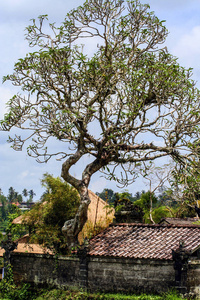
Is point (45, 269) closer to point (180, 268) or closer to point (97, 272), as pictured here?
point (97, 272)

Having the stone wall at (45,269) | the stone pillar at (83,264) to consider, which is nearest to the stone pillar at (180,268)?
the stone pillar at (83,264)

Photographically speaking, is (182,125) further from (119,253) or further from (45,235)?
(45,235)

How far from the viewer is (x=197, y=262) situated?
19297mm

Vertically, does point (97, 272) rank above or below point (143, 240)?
below

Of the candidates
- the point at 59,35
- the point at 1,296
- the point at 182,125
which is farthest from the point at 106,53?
the point at 1,296

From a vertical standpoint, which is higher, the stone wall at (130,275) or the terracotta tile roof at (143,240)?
the terracotta tile roof at (143,240)

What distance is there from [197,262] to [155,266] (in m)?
1.89

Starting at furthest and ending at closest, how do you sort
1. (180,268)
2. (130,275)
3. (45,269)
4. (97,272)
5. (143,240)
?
1. (45,269)
2. (143,240)
3. (97,272)
4. (130,275)
5. (180,268)

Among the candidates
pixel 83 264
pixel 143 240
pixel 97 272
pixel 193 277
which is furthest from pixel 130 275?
pixel 193 277

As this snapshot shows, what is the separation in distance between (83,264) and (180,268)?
187 inches

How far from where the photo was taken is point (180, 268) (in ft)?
61.9

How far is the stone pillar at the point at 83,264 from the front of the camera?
20.7 m

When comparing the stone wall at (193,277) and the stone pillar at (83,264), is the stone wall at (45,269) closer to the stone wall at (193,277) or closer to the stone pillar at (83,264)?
the stone pillar at (83,264)

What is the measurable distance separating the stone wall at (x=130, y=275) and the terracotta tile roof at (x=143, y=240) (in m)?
0.33
